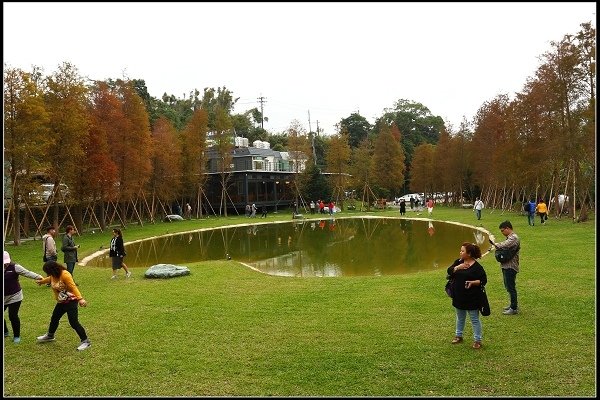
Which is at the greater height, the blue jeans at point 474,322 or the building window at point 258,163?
the building window at point 258,163

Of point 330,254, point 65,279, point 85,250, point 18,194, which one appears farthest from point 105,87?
point 65,279

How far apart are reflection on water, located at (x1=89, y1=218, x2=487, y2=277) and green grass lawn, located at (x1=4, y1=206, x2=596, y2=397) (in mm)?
4274

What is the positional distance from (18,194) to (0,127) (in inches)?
715

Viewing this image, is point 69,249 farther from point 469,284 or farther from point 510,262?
point 510,262

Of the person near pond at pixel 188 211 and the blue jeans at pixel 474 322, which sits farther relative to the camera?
the person near pond at pixel 188 211

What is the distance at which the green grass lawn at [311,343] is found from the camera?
499 centimetres

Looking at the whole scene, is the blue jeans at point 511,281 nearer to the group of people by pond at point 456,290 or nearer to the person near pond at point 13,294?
the group of people by pond at point 456,290

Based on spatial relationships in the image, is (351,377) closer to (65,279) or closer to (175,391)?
(175,391)

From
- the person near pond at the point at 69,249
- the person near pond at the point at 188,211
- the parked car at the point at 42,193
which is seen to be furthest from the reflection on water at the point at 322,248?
the person near pond at the point at 188,211

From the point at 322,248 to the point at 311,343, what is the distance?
13.6 meters

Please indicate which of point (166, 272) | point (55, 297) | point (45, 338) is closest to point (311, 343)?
point (55, 297)

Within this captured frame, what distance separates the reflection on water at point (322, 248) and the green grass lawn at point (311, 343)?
168 inches

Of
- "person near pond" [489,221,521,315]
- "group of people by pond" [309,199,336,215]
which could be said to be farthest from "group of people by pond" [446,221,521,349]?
"group of people by pond" [309,199,336,215]

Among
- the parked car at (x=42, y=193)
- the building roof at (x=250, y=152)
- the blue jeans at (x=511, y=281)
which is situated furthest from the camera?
the building roof at (x=250, y=152)
